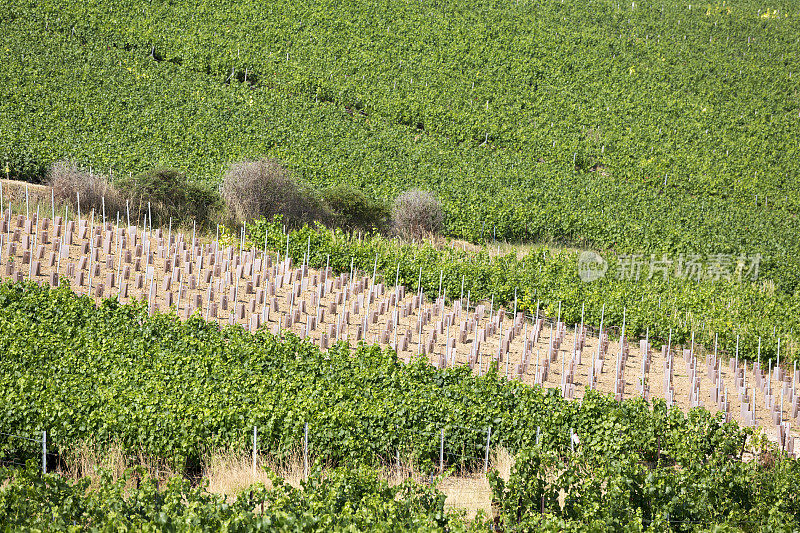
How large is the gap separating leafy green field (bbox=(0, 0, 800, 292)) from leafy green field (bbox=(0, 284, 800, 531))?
56.8 feet

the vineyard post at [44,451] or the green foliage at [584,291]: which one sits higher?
the vineyard post at [44,451]

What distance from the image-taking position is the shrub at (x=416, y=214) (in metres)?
Answer: 31.7

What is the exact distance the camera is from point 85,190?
27.0 metres

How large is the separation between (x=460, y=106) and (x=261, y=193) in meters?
20.5

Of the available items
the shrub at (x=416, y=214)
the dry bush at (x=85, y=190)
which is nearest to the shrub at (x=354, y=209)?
the shrub at (x=416, y=214)

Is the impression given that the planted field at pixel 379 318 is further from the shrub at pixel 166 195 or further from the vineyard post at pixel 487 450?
the vineyard post at pixel 487 450

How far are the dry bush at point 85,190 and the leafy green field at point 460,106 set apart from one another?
387 cm

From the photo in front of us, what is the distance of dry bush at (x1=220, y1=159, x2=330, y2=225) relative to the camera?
29656mm

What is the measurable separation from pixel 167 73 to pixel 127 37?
4922 mm

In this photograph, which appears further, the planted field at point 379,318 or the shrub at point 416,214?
the shrub at point 416,214

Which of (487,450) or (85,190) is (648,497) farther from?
(85,190)

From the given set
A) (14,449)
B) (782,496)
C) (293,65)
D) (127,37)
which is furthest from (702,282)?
(127,37)

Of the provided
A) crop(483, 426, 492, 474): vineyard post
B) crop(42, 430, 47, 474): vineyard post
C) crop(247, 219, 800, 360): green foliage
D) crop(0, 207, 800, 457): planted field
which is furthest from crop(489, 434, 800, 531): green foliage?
crop(247, 219, 800, 360): green foliage

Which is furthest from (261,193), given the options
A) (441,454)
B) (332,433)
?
(441,454)
